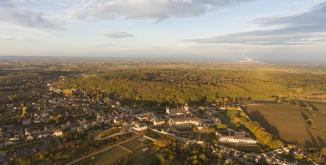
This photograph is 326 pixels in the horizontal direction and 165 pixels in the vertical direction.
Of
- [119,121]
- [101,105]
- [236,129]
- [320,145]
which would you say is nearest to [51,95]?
[101,105]

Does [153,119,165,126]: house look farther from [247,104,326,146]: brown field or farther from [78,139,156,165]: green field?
[247,104,326,146]: brown field

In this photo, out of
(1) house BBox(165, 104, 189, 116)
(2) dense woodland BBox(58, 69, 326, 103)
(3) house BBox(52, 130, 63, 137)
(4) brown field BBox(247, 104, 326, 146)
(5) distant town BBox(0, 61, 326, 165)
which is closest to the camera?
(5) distant town BBox(0, 61, 326, 165)

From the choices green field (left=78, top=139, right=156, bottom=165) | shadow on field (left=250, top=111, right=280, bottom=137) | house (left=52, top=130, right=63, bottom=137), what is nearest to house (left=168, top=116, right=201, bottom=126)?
green field (left=78, top=139, right=156, bottom=165)

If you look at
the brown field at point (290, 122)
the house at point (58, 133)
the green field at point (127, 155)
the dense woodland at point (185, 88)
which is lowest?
the brown field at point (290, 122)

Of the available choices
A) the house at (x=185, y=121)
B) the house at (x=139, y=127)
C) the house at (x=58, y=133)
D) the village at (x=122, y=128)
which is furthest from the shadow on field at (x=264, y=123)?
the house at (x=58, y=133)

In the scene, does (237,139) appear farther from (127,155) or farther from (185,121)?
(127,155)

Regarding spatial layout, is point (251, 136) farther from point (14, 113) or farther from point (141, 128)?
point (14, 113)

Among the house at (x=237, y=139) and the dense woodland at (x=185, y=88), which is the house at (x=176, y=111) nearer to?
the dense woodland at (x=185, y=88)

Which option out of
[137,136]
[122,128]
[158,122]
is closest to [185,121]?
[158,122]
